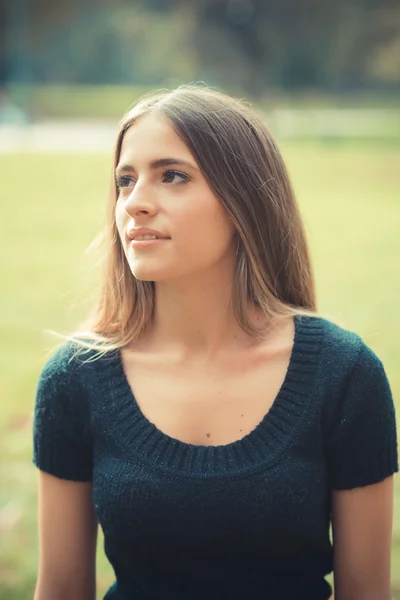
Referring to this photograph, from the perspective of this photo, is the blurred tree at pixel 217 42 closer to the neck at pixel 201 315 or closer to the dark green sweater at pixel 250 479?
the neck at pixel 201 315

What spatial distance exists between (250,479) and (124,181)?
739 millimetres

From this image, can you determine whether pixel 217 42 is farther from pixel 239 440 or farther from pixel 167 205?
pixel 239 440

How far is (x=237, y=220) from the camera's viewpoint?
1.93 m

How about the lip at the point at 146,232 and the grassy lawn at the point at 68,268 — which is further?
the grassy lawn at the point at 68,268

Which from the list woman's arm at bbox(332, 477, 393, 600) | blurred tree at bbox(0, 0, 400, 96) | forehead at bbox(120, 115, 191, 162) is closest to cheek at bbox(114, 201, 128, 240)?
forehead at bbox(120, 115, 191, 162)

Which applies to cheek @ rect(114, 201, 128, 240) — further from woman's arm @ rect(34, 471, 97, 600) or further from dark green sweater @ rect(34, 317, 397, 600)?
woman's arm @ rect(34, 471, 97, 600)

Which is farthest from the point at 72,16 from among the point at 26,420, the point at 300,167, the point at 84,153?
the point at 26,420

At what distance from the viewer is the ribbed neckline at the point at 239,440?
71.1 inches

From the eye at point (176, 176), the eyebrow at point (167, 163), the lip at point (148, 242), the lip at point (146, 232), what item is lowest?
the lip at point (148, 242)

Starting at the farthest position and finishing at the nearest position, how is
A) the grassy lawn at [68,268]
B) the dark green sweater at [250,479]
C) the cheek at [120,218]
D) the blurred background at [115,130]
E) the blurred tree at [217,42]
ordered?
the blurred tree at [217,42] < the blurred background at [115,130] < the grassy lawn at [68,268] < the cheek at [120,218] < the dark green sweater at [250,479]

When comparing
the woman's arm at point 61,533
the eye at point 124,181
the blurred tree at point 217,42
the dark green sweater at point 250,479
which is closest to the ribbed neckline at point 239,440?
the dark green sweater at point 250,479

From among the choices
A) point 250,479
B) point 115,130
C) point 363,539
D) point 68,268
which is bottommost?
point 363,539

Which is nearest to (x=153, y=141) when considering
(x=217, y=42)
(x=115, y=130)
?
(x=115, y=130)

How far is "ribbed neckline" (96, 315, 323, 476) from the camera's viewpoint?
181cm
